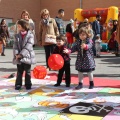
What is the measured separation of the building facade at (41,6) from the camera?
23031mm

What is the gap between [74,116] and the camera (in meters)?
3.74

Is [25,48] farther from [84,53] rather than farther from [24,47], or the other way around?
[84,53]

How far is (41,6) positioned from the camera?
2658 cm

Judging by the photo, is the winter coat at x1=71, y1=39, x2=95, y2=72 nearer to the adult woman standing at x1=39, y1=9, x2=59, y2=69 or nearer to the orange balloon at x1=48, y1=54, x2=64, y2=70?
the orange balloon at x1=48, y1=54, x2=64, y2=70

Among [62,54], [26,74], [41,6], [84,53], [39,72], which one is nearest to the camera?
[84,53]

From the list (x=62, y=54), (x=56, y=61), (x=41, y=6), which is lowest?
(x=56, y=61)

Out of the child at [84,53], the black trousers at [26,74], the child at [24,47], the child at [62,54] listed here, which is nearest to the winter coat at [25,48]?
the child at [24,47]

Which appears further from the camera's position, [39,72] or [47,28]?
[47,28]

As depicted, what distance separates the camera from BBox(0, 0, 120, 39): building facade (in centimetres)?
2303

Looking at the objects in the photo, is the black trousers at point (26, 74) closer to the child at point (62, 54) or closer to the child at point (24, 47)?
the child at point (24, 47)

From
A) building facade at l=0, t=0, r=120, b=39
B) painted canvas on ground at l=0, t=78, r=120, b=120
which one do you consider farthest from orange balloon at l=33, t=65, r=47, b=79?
building facade at l=0, t=0, r=120, b=39

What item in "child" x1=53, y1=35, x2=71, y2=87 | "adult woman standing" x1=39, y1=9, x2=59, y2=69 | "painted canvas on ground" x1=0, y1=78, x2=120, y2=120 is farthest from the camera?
"adult woman standing" x1=39, y1=9, x2=59, y2=69

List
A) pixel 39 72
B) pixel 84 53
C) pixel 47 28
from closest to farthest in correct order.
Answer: pixel 84 53 < pixel 39 72 < pixel 47 28

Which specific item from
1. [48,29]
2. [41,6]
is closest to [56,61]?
[48,29]
